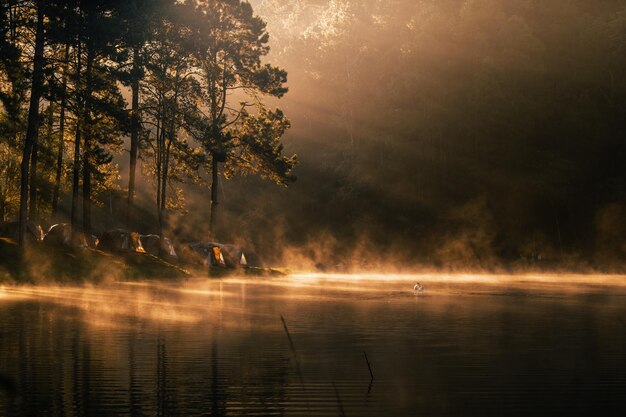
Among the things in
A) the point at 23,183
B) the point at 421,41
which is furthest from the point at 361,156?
the point at 23,183

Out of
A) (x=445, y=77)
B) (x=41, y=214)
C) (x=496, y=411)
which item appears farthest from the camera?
(x=445, y=77)

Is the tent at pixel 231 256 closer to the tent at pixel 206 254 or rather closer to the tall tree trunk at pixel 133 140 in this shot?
the tent at pixel 206 254

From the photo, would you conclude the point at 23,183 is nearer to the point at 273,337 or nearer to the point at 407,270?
the point at 273,337

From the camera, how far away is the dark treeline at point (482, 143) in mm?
84625

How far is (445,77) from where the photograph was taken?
90688 mm

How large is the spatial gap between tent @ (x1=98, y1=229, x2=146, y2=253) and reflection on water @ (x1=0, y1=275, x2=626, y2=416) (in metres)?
23.5

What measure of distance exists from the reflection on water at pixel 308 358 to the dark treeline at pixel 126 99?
20196 millimetres

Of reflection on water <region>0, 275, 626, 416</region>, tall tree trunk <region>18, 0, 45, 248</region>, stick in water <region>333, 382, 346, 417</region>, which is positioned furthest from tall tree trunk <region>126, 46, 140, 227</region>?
stick in water <region>333, 382, 346, 417</region>

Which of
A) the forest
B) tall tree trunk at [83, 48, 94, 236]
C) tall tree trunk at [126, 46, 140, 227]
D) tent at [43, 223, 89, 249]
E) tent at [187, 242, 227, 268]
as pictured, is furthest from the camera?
tent at [187, 242, 227, 268]

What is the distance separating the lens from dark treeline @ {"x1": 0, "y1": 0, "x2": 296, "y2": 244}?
5128 cm

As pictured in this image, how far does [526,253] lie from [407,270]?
11.2 metres

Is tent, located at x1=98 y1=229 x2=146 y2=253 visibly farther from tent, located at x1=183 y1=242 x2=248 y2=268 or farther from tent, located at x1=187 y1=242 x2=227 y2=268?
tent, located at x1=183 y1=242 x2=248 y2=268

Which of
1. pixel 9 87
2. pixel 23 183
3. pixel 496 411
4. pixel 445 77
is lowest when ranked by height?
pixel 496 411

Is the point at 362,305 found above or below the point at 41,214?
below
